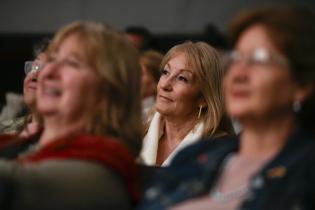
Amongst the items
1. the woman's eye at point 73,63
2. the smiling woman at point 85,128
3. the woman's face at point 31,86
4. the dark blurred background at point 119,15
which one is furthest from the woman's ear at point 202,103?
the dark blurred background at point 119,15

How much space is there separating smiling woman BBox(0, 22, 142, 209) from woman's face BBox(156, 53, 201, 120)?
1144mm

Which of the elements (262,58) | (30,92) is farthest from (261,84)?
(30,92)

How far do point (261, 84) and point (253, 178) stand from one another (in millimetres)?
209

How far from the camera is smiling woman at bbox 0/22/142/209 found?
1865 mm

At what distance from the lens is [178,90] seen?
10.8 feet

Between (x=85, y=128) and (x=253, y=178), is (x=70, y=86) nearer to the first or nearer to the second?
(x=85, y=128)

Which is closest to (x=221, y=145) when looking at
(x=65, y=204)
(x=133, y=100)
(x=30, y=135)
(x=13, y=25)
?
(x=133, y=100)

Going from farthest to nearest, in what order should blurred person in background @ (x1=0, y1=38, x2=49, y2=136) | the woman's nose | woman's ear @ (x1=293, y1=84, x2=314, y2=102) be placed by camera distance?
the woman's nose → blurred person in background @ (x1=0, y1=38, x2=49, y2=136) → woman's ear @ (x1=293, y1=84, x2=314, y2=102)

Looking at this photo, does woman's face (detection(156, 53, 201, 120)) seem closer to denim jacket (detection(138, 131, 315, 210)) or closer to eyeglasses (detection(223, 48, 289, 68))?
denim jacket (detection(138, 131, 315, 210))

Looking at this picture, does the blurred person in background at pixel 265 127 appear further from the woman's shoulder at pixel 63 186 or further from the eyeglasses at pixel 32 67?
the eyeglasses at pixel 32 67

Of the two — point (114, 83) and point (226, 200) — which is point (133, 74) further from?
point (226, 200)

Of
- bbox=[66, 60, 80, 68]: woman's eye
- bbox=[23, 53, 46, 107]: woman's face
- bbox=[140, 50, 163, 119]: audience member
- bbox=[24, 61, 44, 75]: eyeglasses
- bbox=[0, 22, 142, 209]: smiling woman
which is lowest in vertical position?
bbox=[140, 50, 163, 119]: audience member

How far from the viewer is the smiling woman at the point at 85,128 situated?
187 centimetres

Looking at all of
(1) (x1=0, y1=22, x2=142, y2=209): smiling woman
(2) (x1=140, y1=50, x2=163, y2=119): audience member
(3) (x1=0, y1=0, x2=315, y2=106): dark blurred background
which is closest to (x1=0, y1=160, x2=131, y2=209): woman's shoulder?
(1) (x1=0, y1=22, x2=142, y2=209): smiling woman
